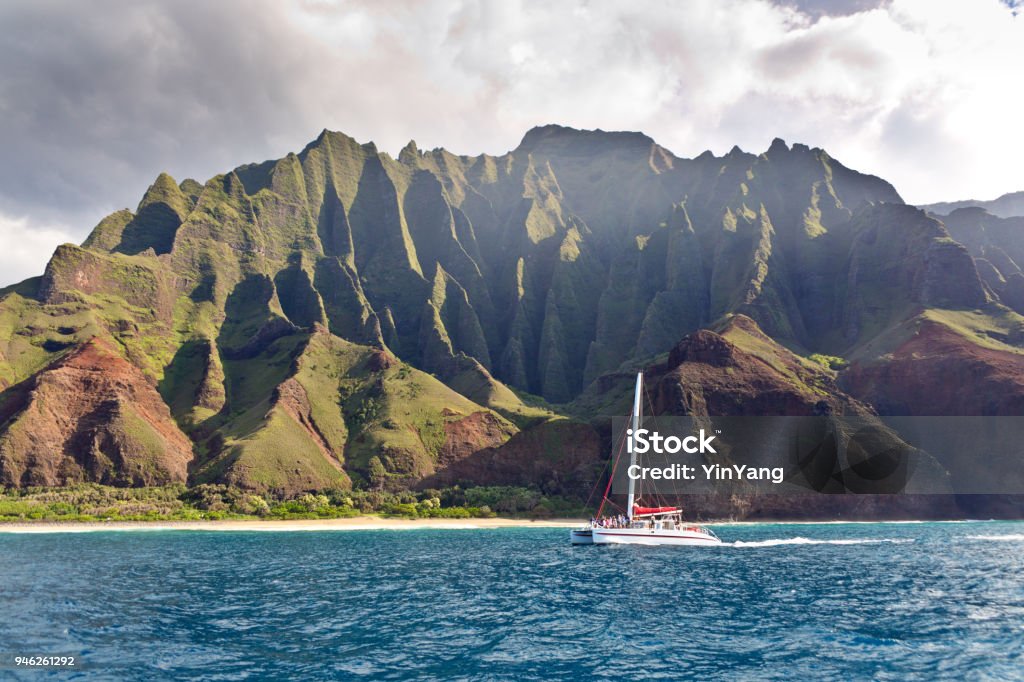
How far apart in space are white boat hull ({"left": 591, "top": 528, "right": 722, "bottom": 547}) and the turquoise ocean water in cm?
886

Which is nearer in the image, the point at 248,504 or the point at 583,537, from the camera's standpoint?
the point at 583,537

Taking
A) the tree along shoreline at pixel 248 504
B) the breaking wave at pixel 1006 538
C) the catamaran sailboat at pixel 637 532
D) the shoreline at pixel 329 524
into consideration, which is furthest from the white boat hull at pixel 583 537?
the tree along shoreline at pixel 248 504

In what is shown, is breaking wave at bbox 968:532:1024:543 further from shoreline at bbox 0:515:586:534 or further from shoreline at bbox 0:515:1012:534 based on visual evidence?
shoreline at bbox 0:515:586:534

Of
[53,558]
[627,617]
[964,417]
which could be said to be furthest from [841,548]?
[964,417]

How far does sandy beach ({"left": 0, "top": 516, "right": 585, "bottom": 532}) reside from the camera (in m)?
140

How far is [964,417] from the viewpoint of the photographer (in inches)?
7579

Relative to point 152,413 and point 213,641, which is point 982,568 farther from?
point 152,413

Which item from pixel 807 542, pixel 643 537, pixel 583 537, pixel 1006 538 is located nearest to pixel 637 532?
pixel 643 537

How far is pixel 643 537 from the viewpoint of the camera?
99.8 m

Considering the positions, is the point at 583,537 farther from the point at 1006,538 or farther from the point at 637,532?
the point at 1006,538

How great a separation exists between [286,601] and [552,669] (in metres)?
27.5

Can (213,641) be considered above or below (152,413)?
below

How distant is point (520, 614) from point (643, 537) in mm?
55113

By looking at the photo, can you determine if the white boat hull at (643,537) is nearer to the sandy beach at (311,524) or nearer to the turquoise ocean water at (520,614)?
the turquoise ocean water at (520,614)
